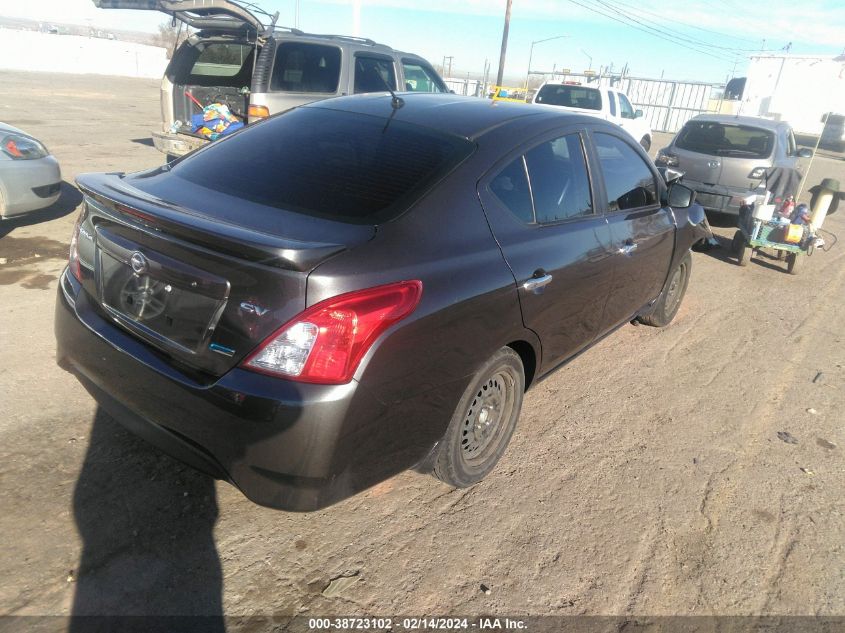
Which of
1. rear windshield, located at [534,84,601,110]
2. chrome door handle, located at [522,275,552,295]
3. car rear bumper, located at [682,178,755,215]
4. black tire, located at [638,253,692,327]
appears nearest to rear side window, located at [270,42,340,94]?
black tire, located at [638,253,692,327]

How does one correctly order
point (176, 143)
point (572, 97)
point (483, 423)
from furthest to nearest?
point (572, 97) → point (176, 143) → point (483, 423)

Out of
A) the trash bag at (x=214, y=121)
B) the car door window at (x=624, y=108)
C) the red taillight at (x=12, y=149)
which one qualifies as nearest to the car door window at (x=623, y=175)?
the trash bag at (x=214, y=121)

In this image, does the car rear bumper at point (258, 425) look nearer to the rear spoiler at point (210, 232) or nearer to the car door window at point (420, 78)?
the rear spoiler at point (210, 232)

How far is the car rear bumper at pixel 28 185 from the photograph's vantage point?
18.9 ft

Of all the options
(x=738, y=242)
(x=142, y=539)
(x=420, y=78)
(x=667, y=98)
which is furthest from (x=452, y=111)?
(x=667, y=98)

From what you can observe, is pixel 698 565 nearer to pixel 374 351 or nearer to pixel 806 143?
pixel 374 351

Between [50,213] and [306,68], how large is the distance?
3.46 metres

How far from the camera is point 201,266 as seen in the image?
2115 mm

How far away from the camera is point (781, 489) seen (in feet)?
10.6

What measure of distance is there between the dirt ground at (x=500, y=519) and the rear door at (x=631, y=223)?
64cm

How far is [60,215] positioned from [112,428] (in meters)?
4.90

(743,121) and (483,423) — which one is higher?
(743,121)

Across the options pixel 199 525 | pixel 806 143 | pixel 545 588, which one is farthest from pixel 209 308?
pixel 806 143

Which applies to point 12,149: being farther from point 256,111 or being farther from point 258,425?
point 258,425
